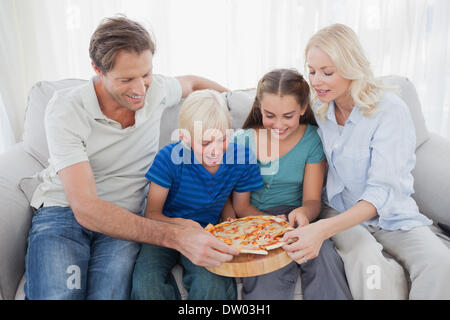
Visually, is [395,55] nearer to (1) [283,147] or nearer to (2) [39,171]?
(1) [283,147]

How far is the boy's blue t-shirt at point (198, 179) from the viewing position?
147 cm

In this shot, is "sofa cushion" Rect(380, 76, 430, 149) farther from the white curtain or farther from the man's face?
the man's face

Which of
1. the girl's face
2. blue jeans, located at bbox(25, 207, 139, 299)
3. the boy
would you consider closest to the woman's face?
the girl's face

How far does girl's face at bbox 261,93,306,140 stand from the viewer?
1499 mm

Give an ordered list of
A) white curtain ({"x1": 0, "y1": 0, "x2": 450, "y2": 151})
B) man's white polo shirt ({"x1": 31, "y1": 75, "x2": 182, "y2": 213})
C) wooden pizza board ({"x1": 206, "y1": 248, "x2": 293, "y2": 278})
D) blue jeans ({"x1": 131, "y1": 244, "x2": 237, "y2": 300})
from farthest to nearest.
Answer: white curtain ({"x1": 0, "y1": 0, "x2": 450, "y2": 151}) < man's white polo shirt ({"x1": 31, "y1": 75, "x2": 182, "y2": 213}) < blue jeans ({"x1": 131, "y1": 244, "x2": 237, "y2": 300}) < wooden pizza board ({"x1": 206, "y1": 248, "x2": 293, "y2": 278})

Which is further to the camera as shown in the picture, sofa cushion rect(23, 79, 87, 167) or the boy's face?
sofa cushion rect(23, 79, 87, 167)

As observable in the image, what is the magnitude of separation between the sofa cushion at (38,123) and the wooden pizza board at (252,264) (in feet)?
3.49

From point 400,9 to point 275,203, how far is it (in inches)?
69.1

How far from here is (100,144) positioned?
4.88 ft

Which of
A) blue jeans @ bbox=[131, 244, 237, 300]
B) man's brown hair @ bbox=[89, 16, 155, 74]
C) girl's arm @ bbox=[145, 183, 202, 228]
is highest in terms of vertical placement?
man's brown hair @ bbox=[89, 16, 155, 74]

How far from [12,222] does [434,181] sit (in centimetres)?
176

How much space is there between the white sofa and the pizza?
230 millimetres

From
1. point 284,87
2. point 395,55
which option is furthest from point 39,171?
point 395,55
